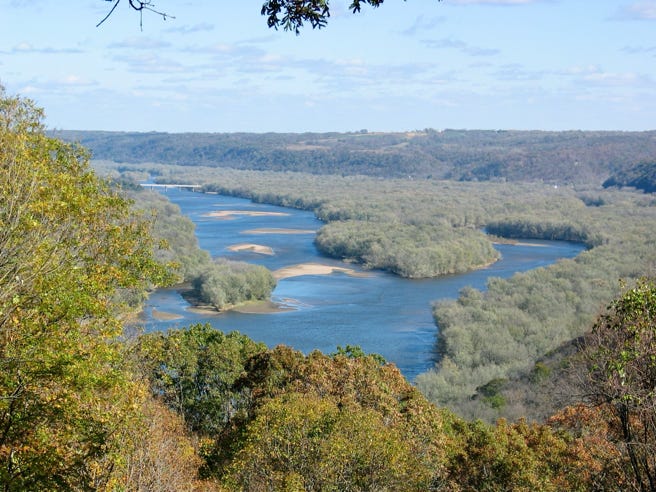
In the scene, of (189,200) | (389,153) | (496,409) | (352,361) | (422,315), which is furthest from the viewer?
(389,153)

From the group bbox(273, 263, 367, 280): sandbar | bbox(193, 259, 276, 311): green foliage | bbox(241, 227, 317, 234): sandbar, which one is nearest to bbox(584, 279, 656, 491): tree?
bbox(193, 259, 276, 311): green foliage

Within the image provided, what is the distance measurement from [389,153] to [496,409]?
168 m

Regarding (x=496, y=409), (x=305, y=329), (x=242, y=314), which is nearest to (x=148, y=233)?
(x=496, y=409)

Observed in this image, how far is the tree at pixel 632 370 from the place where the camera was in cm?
812

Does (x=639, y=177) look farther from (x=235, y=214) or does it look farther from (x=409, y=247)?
(x=409, y=247)

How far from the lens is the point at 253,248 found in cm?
6944

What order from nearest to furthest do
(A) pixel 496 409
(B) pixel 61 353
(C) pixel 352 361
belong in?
(B) pixel 61 353 → (C) pixel 352 361 → (A) pixel 496 409

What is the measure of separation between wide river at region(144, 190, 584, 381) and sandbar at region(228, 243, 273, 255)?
2.25 ft

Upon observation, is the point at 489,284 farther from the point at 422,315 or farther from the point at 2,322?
the point at 2,322

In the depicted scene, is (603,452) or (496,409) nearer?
(603,452)

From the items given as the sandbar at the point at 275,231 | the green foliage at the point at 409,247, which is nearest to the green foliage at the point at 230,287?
the green foliage at the point at 409,247

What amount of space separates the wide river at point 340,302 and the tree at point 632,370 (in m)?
18.2

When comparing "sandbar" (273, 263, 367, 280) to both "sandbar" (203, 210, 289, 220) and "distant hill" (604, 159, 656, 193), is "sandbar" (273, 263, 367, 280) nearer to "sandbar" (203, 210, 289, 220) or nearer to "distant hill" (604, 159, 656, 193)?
"sandbar" (203, 210, 289, 220)

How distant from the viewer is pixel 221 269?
5138 centimetres
